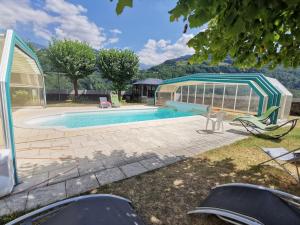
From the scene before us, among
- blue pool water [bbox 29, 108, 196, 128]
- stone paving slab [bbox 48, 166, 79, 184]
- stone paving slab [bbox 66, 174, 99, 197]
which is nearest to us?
stone paving slab [bbox 66, 174, 99, 197]

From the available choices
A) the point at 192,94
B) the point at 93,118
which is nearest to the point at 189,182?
the point at 93,118

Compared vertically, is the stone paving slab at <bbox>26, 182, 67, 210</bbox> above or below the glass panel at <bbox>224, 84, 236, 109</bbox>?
below

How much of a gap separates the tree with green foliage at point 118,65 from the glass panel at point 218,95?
9.42m

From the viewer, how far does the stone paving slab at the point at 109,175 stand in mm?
2890

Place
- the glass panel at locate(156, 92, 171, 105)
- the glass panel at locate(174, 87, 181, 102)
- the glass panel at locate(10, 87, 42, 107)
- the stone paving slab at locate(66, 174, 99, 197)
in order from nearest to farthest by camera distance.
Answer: the stone paving slab at locate(66, 174, 99, 197) → the glass panel at locate(10, 87, 42, 107) → the glass panel at locate(174, 87, 181, 102) → the glass panel at locate(156, 92, 171, 105)

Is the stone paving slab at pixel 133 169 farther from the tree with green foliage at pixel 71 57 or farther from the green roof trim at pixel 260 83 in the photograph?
the tree with green foliage at pixel 71 57

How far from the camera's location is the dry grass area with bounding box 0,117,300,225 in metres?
2.19

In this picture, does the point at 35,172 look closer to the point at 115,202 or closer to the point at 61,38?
the point at 115,202

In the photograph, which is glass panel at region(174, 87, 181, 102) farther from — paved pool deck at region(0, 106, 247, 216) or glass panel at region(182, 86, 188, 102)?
paved pool deck at region(0, 106, 247, 216)

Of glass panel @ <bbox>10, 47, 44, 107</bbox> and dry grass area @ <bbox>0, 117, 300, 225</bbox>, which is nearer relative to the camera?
dry grass area @ <bbox>0, 117, 300, 225</bbox>

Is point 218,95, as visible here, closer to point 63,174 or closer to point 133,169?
point 133,169

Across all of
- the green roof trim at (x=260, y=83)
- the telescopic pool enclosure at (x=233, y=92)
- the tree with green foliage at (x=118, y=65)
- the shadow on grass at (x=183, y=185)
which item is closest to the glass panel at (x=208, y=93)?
the telescopic pool enclosure at (x=233, y=92)

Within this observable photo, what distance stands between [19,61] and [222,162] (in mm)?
11306

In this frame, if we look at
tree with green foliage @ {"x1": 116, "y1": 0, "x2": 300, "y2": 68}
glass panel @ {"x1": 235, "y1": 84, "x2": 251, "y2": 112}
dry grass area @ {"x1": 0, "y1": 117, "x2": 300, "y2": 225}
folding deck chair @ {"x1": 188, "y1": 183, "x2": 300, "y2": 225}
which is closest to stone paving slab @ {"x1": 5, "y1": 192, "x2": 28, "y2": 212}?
dry grass area @ {"x1": 0, "y1": 117, "x2": 300, "y2": 225}
